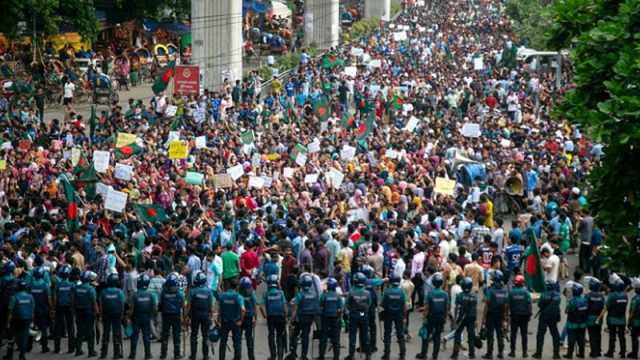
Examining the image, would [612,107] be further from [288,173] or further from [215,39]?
[215,39]

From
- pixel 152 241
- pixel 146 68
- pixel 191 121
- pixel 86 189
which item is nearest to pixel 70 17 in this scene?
pixel 146 68

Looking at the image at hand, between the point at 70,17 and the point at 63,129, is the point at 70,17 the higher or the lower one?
the higher one

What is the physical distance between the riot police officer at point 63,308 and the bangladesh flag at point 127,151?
29.3ft

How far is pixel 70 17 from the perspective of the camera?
46844mm

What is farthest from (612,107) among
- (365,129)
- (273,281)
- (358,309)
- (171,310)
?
(365,129)

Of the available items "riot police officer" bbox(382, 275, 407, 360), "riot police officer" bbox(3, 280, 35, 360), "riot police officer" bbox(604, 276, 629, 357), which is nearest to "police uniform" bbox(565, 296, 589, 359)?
"riot police officer" bbox(604, 276, 629, 357)

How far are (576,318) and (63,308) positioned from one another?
22.6 ft

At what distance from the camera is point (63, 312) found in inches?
839

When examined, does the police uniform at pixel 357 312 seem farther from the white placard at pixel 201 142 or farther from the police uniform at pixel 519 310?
the white placard at pixel 201 142

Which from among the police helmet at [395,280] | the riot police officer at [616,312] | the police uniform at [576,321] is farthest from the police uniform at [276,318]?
the riot police officer at [616,312]

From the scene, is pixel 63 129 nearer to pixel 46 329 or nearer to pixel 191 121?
pixel 191 121

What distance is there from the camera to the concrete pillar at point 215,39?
4750 cm

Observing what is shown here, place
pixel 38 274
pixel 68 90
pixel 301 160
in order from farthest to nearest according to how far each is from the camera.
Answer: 1. pixel 68 90
2. pixel 301 160
3. pixel 38 274

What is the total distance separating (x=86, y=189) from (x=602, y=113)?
13.6 m
